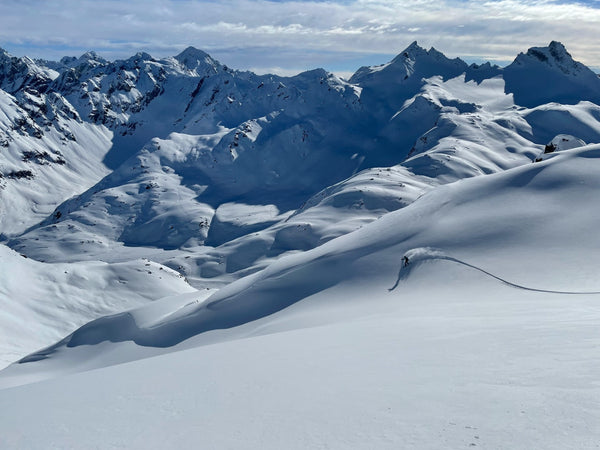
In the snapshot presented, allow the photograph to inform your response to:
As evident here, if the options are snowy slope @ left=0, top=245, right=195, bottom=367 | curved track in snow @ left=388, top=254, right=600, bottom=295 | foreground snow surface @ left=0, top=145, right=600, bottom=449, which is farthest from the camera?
snowy slope @ left=0, top=245, right=195, bottom=367

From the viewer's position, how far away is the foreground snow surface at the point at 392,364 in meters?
7.14

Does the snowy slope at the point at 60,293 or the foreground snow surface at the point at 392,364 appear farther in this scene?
the snowy slope at the point at 60,293

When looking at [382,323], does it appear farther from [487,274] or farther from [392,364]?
[487,274]

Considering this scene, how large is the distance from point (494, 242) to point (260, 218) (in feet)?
526

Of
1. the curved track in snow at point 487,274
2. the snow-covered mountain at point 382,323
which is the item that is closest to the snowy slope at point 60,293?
the snow-covered mountain at point 382,323

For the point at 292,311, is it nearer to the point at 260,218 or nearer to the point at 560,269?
the point at 560,269

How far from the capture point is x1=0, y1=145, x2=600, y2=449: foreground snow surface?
7.14 m

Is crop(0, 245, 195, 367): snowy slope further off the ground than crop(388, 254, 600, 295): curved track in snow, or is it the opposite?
crop(388, 254, 600, 295): curved track in snow

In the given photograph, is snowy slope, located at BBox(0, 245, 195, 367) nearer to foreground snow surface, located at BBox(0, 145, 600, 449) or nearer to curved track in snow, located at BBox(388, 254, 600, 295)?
foreground snow surface, located at BBox(0, 145, 600, 449)

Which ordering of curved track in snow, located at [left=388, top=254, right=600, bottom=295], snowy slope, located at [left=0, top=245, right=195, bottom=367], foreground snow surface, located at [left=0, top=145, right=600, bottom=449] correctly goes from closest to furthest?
1. foreground snow surface, located at [left=0, top=145, right=600, bottom=449]
2. curved track in snow, located at [left=388, top=254, right=600, bottom=295]
3. snowy slope, located at [left=0, top=245, right=195, bottom=367]

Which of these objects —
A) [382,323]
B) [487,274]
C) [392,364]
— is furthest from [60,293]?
[392,364]

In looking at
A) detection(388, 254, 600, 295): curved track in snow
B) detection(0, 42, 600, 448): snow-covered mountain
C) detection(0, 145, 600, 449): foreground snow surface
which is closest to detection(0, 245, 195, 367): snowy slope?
detection(0, 42, 600, 448): snow-covered mountain

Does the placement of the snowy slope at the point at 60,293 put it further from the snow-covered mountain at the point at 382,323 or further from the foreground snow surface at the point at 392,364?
the foreground snow surface at the point at 392,364

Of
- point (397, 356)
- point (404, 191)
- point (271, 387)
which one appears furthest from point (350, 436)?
point (404, 191)
